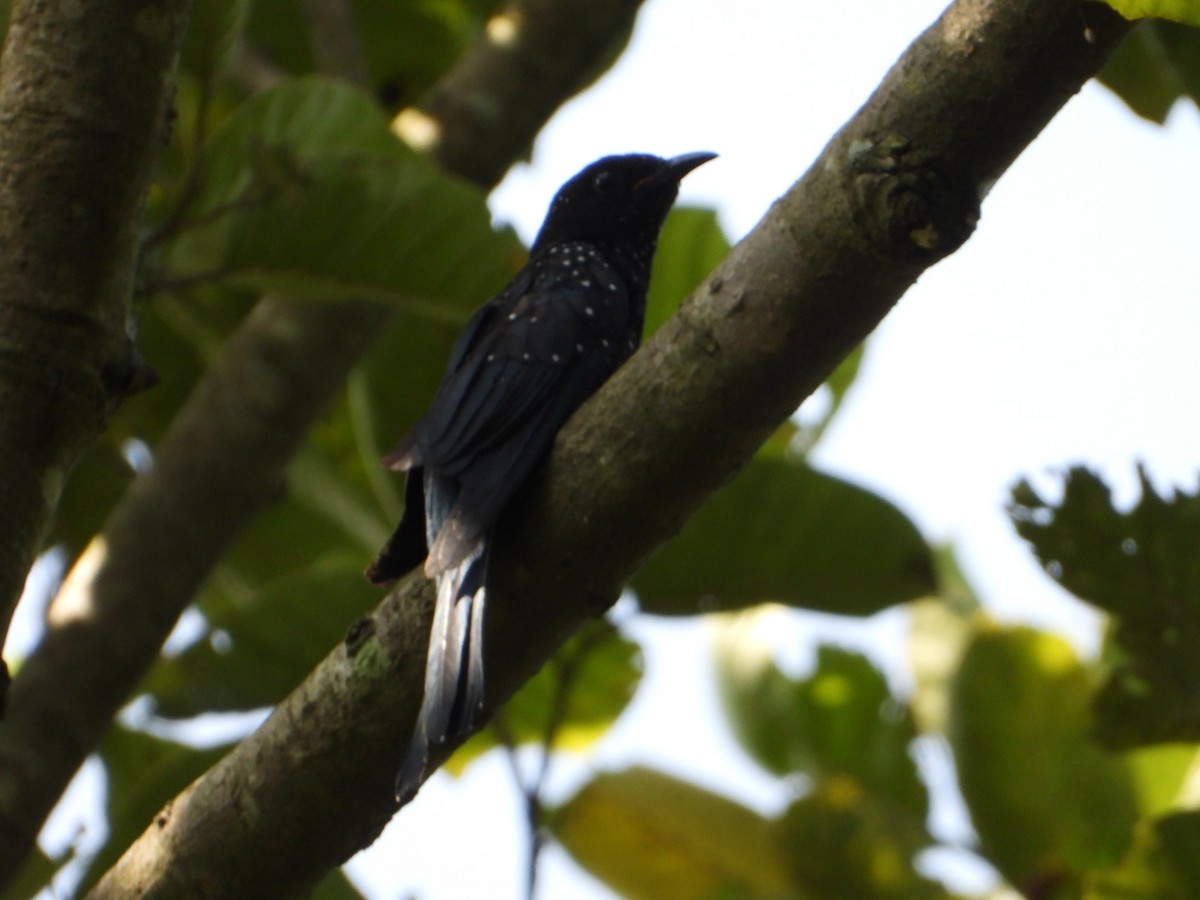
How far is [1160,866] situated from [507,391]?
4.84 feet

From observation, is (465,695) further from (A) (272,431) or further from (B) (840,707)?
(B) (840,707)

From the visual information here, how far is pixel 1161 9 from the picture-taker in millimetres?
1516

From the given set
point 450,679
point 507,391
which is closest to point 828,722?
point 507,391

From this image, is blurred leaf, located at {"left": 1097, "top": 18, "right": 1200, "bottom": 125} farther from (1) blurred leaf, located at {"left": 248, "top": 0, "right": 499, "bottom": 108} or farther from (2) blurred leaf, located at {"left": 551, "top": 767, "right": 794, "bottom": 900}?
(1) blurred leaf, located at {"left": 248, "top": 0, "right": 499, "bottom": 108}

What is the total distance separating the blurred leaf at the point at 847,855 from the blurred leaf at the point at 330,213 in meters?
1.38

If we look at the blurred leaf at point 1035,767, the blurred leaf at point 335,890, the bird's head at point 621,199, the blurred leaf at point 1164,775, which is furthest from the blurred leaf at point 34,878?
the blurred leaf at point 1164,775

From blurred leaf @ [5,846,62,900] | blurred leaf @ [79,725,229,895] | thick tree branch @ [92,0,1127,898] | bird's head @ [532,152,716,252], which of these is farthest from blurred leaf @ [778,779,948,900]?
blurred leaf @ [5,846,62,900]

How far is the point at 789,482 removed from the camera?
10.2 feet

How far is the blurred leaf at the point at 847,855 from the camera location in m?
3.17

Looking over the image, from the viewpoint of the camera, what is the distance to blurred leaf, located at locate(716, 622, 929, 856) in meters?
3.61

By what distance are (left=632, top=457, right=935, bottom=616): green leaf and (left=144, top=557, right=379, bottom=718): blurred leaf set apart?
65 centimetres

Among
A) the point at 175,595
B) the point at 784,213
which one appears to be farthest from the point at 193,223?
the point at 784,213

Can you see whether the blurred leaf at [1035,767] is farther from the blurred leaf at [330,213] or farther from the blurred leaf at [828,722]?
the blurred leaf at [330,213]

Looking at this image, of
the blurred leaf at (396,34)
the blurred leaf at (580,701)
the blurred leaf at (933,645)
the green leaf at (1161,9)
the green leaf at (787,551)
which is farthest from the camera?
the blurred leaf at (396,34)
